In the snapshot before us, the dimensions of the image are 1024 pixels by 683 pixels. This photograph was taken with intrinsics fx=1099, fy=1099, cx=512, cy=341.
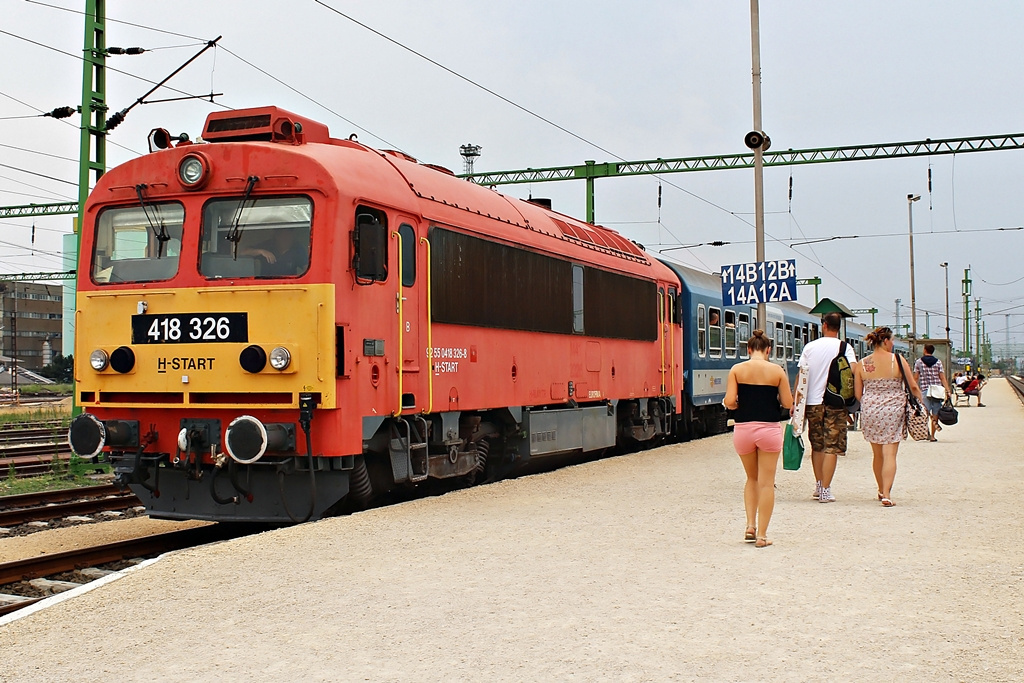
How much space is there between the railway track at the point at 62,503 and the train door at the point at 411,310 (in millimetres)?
4167

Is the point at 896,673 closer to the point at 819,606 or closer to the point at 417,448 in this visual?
the point at 819,606

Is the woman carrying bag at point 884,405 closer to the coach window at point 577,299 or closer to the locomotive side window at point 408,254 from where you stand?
the locomotive side window at point 408,254

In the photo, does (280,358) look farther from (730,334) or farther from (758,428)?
(730,334)

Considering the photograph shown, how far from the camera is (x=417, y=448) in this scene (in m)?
11.3

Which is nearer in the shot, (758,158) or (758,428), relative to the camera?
(758,428)

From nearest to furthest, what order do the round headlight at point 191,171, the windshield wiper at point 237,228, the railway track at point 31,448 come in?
1. the windshield wiper at point 237,228
2. the round headlight at point 191,171
3. the railway track at point 31,448

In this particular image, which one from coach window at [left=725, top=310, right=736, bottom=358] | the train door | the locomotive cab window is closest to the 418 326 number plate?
the train door

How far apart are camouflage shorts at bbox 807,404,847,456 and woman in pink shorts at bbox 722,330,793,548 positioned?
8.00 feet

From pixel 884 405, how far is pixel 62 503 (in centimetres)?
960

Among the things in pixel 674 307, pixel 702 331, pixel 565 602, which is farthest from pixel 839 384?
pixel 702 331

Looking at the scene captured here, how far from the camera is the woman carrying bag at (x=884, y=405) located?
1097 cm

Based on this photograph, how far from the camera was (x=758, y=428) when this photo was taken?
8.57 meters

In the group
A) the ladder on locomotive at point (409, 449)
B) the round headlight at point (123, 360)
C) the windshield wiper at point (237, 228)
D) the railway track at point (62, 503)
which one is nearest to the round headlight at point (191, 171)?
the windshield wiper at point (237, 228)

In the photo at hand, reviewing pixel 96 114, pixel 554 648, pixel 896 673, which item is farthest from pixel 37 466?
pixel 896 673
